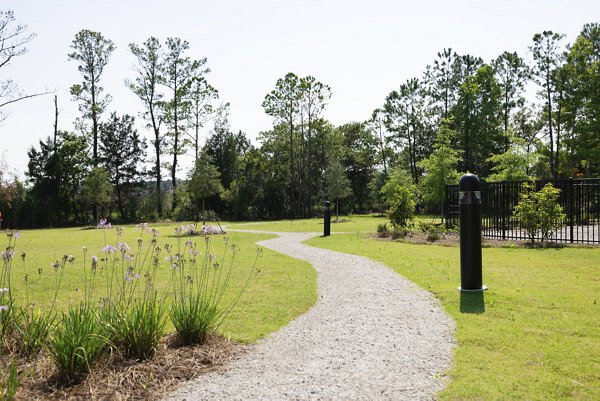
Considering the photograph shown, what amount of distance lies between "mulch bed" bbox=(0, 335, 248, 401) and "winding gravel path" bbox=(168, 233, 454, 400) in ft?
0.63

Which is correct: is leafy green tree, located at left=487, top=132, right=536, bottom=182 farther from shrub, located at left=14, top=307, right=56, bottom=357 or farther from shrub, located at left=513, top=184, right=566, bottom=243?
shrub, located at left=14, top=307, right=56, bottom=357

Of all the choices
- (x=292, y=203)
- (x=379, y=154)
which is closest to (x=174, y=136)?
(x=292, y=203)

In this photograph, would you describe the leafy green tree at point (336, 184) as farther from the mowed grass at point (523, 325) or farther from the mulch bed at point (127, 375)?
the mulch bed at point (127, 375)

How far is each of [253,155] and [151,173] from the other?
12.3 m

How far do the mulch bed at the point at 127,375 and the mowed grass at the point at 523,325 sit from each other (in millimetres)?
2320

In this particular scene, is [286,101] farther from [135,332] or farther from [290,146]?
[135,332]

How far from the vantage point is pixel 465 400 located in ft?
11.7

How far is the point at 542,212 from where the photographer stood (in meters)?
14.6

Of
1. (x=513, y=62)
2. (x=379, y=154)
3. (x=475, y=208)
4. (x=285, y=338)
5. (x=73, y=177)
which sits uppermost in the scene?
(x=513, y=62)

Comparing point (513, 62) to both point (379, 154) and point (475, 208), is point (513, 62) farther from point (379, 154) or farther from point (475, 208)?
point (475, 208)

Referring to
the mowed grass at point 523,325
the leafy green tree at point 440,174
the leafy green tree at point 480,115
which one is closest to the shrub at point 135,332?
the mowed grass at point 523,325

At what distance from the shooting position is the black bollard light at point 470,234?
783 centimetres

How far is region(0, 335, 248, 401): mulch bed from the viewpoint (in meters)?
3.75

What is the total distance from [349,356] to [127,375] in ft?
7.08
